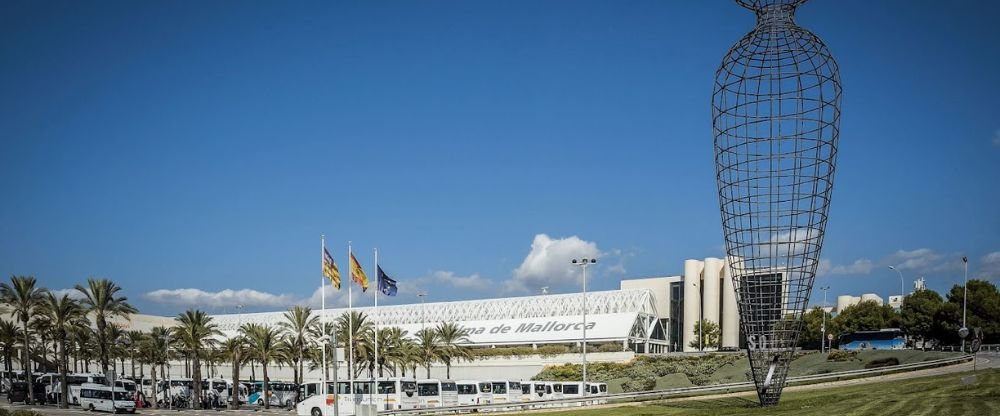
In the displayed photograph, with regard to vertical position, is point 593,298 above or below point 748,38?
below

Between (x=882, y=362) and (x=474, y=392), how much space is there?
28.3 m

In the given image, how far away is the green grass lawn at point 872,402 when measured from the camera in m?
30.1

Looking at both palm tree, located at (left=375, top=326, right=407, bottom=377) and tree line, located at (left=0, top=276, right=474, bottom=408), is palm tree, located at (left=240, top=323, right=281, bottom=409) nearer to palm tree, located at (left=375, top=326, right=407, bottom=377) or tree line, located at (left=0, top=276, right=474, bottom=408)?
tree line, located at (left=0, top=276, right=474, bottom=408)

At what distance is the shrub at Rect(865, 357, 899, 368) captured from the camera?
184ft

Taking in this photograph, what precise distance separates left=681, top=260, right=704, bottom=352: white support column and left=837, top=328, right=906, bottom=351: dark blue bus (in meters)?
20.6

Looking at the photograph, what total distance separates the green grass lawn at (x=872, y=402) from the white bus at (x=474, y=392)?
20.2 metres

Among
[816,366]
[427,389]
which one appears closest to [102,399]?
[427,389]

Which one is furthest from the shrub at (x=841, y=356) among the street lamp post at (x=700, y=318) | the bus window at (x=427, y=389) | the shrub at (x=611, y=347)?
the street lamp post at (x=700, y=318)

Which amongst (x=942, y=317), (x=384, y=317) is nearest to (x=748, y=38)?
(x=942, y=317)

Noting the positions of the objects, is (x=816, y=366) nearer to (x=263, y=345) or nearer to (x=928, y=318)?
(x=263, y=345)

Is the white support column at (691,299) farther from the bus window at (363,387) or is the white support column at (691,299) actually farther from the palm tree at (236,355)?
the bus window at (363,387)

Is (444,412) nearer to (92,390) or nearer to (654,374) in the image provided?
(92,390)

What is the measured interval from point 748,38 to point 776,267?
26.7ft

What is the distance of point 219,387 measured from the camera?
267 feet
